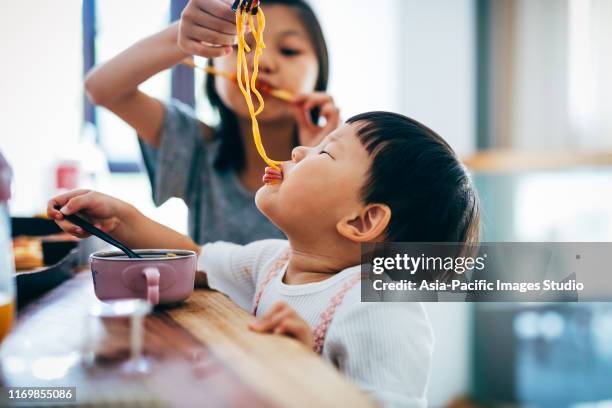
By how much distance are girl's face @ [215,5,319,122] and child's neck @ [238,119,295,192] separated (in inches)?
1.2

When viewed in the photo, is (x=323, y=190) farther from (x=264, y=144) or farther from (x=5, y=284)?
(x=264, y=144)

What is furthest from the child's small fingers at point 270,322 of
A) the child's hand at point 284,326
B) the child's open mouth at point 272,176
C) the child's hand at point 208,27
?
the child's hand at point 208,27

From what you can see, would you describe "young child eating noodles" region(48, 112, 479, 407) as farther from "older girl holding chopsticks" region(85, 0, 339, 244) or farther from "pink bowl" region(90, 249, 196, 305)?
"older girl holding chopsticks" region(85, 0, 339, 244)

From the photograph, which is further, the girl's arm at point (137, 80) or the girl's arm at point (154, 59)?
the girl's arm at point (137, 80)

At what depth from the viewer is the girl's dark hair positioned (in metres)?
1.05

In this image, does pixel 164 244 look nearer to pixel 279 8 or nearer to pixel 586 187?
pixel 279 8

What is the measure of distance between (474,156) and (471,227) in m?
1.45

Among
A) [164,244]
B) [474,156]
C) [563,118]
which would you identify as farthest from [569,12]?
[164,244]

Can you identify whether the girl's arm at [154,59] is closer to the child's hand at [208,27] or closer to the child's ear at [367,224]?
the child's hand at [208,27]

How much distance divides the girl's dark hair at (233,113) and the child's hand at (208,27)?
302 mm

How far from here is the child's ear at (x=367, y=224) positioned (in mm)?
586

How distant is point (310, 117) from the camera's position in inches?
39.7

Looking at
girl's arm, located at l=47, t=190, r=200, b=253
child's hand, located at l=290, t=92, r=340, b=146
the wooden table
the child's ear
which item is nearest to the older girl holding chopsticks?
child's hand, located at l=290, t=92, r=340, b=146

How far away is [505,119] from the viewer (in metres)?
2.07
